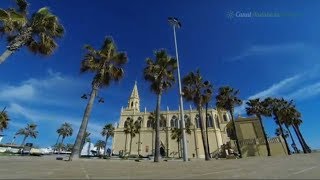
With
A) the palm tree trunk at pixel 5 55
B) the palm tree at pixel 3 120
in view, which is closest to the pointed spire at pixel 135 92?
the palm tree at pixel 3 120

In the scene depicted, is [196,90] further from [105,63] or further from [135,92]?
[135,92]

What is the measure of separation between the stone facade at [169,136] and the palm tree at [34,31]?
202 ft

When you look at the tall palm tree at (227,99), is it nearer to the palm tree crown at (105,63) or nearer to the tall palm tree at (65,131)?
the palm tree crown at (105,63)

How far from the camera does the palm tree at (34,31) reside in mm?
14939

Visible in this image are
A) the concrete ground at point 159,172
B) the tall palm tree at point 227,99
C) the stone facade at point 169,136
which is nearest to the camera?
the concrete ground at point 159,172

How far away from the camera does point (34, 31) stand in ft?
55.3

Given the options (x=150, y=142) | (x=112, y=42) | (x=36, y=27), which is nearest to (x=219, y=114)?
(x=150, y=142)

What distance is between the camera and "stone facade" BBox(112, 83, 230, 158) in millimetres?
76625

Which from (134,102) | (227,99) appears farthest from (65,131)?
(227,99)

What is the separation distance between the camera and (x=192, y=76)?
35.7 metres

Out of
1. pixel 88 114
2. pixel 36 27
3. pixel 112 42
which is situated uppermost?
pixel 112 42

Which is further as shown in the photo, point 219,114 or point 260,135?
point 219,114

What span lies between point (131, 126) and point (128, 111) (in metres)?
28.5

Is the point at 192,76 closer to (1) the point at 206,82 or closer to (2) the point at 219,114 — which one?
(1) the point at 206,82
